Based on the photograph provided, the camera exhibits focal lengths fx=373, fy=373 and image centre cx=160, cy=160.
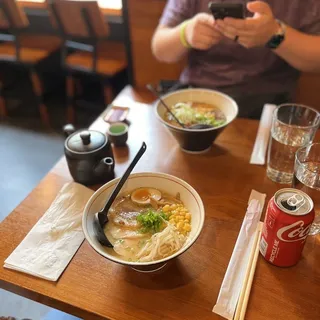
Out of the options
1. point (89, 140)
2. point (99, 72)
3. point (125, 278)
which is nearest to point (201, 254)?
point (125, 278)

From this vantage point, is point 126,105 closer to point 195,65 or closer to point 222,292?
point 195,65

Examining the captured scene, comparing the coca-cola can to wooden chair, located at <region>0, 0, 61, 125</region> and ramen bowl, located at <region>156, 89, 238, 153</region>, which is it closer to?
ramen bowl, located at <region>156, 89, 238, 153</region>

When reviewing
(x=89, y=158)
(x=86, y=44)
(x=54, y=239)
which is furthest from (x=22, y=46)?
(x=54, y=239)

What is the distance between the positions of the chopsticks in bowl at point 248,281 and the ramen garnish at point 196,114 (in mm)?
429

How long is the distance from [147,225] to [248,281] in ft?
0.82

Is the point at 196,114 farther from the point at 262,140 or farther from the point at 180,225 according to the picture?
the point at 180,225

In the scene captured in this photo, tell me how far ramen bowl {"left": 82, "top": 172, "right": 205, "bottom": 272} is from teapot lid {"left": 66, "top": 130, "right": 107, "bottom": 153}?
0.16 metres

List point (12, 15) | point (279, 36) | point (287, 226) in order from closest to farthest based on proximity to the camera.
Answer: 1. point (287, 226)
2. point (279, 36)
3. point (12, 15)

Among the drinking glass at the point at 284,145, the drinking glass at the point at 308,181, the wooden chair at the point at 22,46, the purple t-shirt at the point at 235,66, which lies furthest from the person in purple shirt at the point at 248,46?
the wooden chair at the point at 22,46

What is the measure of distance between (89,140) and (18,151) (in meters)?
1.88

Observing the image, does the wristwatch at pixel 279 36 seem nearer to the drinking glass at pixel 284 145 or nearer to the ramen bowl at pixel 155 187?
the drinking glass at pixel 284 145

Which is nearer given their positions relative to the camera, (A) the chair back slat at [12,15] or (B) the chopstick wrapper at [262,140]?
(B) the chopstick wrapper at [262,140]

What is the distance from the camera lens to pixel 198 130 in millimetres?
1094

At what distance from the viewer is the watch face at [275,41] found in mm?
1326
